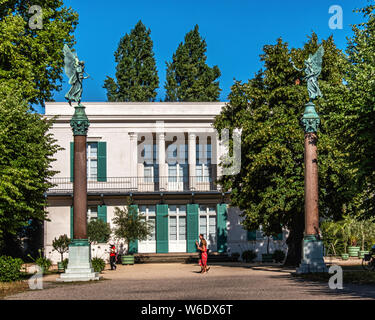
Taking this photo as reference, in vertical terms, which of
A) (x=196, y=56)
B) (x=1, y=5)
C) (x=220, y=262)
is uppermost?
(x=196, y=56)

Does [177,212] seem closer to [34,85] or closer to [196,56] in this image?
[34,85]

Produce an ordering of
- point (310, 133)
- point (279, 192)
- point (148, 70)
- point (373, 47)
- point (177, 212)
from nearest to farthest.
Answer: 1. point (373, 47)
2. point (310, 133)
3. point (279, 192)
4. point (177, 212)
5. point (148, 70)

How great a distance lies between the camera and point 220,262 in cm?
3606

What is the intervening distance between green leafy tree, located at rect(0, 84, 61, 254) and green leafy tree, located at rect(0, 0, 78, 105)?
7.51 ft

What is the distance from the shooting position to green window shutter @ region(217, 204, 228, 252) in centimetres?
3831

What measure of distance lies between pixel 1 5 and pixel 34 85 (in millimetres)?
3689

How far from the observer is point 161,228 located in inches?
1505

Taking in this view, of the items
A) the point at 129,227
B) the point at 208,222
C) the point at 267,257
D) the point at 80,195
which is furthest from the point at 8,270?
the point at 208,222

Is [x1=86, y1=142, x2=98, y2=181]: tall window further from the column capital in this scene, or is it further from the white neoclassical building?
the column capital

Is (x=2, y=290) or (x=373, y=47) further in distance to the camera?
(x=373, y=47)

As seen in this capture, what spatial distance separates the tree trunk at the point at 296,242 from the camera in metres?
28.1

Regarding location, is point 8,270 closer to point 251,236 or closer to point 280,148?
point 280,148

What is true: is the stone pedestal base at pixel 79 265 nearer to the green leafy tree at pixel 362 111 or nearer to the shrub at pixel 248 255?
the green leafy tree at pixel 362 111
